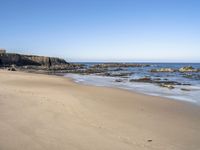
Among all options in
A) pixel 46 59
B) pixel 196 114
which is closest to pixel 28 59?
pixel 46 59

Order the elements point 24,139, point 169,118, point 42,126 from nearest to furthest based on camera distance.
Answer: point 24,139 → point 42,126 → point 169,118

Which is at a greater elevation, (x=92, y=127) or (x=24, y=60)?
(x=24, y=60)

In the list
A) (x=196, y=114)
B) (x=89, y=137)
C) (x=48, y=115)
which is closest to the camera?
(x=89, y=137)

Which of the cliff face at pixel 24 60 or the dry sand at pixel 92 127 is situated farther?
the cliff face at pixel 24 60

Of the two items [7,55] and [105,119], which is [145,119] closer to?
[105,119]

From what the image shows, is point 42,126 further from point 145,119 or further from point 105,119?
point 145,119

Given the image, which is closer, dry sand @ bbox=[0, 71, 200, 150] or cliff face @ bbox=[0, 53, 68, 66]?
dry sand @ bbox=[0, 71, 200, 150]

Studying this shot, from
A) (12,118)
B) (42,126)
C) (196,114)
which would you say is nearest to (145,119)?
(196,114)

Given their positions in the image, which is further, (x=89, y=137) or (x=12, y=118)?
(x=12, y=118)

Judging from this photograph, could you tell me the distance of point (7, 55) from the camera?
260 feet

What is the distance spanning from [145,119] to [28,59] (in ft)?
273

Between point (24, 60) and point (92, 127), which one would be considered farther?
point (24, 60)

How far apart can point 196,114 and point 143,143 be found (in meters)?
5.23

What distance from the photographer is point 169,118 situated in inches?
394
